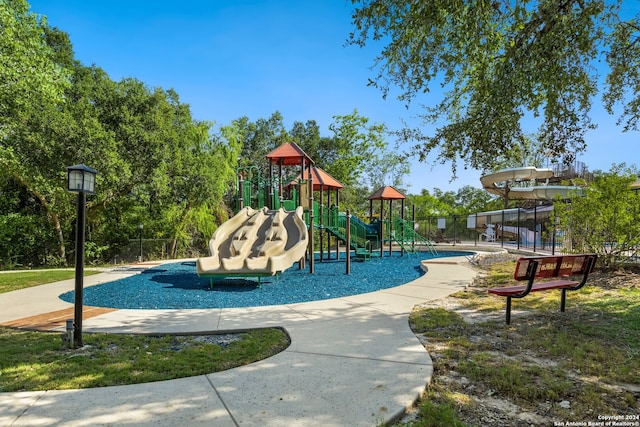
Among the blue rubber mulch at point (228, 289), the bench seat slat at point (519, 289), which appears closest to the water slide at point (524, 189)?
the blue rubber mulch at point (228, 289)

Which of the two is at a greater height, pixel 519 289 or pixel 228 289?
pixel 519 289

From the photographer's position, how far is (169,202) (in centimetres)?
2164

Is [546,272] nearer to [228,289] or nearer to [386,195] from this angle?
[228,289]

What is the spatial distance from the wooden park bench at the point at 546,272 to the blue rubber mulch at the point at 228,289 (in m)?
3.91

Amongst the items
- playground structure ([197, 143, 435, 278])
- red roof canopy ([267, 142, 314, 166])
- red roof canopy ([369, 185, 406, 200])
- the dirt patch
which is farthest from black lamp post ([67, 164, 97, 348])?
red roof canopy ([369, 185, 406, 200])

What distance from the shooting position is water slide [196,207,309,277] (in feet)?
32.4

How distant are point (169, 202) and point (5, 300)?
45.6 ft

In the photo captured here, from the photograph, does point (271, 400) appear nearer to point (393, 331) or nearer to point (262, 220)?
point (393, 331)

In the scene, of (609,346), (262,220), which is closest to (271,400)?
(609,346)

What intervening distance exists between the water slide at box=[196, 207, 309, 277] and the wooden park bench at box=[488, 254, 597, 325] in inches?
231

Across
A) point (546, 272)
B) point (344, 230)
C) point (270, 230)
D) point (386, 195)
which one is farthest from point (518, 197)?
point (546, 272)

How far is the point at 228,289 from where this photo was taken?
9.74 metres

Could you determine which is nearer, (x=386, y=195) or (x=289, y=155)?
(x=289, y=155)

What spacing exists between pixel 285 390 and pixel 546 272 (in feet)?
16.4
